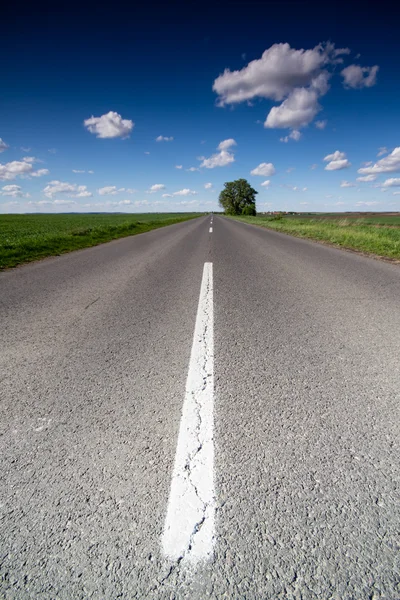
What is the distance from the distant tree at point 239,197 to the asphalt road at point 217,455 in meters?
83.3

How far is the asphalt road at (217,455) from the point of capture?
111 centimetres

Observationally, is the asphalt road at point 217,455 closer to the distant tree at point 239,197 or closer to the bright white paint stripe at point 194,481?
the bright white paint stripe at point 194,481

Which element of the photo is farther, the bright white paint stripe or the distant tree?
the distant tree

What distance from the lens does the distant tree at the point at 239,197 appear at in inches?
3327

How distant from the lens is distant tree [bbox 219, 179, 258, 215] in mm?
84500

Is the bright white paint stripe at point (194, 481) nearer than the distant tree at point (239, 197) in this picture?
Yes

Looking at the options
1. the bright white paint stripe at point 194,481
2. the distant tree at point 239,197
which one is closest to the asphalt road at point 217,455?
the bright white paint stripe at point 194,481

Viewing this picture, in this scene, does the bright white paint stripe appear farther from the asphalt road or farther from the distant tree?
the distant tree

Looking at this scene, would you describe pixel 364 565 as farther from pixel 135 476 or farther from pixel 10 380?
pixel 10 380

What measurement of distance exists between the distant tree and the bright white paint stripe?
8414 centimetres

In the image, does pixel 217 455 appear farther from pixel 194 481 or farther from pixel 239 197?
pixel 239 197

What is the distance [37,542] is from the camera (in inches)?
47.8

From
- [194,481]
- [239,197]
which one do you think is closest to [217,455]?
[194,481]

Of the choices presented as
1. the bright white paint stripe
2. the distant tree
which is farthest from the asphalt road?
the distant tree
